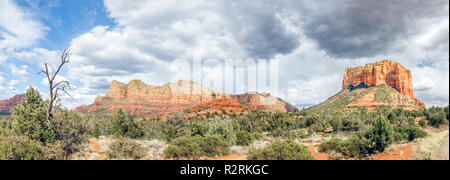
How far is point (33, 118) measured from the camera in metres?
14.6

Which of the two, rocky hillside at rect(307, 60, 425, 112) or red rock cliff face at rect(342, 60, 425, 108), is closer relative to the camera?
rocky hillside at rect(307, 60, 425, 112)

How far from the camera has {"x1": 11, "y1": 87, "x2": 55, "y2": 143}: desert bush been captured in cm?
1427

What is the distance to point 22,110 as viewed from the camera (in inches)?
591

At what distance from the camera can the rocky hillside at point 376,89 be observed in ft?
217

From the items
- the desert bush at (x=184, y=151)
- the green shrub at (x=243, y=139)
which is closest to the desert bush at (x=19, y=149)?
the desert bush at (x=184, y=151)

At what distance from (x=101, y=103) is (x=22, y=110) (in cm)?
12449

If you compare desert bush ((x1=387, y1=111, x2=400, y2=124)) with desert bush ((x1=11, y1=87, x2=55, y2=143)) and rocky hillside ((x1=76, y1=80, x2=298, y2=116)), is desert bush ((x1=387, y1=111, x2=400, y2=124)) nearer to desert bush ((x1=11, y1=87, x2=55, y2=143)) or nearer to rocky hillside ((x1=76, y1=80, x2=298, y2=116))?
desert bush ((x1=11, y1=87, x2=55, y2=143))

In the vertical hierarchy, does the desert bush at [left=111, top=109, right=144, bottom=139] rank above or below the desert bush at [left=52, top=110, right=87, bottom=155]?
below

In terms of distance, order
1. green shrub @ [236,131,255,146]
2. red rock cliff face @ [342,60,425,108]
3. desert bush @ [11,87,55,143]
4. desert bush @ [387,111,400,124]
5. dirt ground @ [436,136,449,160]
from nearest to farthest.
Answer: dirt ground @ [436,136,449,160], desert bush @ [11,87,55,143], green shrub @ [236,131,255,146], desert bush @ [387,111,400,124], red rock cliff face @ [342,60,425,108]

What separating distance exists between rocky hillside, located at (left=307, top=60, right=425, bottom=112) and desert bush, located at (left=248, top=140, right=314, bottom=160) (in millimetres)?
60900

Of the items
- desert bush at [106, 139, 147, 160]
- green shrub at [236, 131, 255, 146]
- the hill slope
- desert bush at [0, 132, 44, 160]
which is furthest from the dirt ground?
the hill slope

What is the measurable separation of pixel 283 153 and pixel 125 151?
10.8 meters

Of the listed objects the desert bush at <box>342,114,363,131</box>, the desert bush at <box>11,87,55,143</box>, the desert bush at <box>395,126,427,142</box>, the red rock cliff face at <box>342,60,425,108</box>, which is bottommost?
the desert bush at <box>342,114,363,131</box>

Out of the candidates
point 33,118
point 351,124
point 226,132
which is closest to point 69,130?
point 33,118
